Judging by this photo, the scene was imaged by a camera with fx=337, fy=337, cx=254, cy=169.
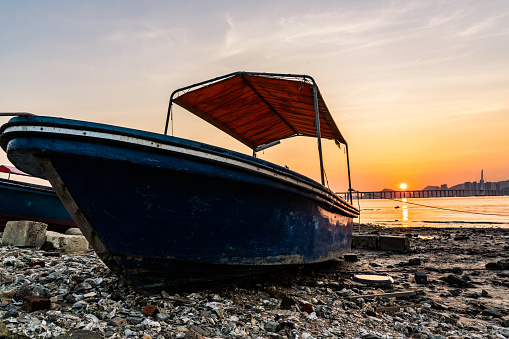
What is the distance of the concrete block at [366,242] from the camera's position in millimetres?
9805

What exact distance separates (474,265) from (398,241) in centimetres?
230

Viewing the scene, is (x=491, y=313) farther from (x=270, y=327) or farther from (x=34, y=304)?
(x=34, y=304)

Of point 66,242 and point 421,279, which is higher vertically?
point 66,242

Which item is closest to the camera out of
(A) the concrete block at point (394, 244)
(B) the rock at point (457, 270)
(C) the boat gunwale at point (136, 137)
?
(C) the boat gunwale at point (136, 137)

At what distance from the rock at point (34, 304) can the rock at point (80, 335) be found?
0.70m

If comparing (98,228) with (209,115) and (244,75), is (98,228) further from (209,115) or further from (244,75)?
(209,115)

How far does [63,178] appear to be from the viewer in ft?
9.38

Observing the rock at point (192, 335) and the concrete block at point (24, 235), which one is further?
the concrete block at point (24, 235)

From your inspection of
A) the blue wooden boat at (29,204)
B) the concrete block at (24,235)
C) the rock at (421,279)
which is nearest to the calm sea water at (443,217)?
the rock at (421,279)

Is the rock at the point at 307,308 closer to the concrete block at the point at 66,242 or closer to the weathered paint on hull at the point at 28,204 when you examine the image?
the concrete block at the point at 66,242

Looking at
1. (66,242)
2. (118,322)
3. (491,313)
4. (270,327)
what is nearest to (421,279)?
(491,313)

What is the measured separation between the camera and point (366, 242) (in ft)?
32.8

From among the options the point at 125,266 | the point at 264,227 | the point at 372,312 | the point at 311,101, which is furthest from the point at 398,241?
the point at 125,266

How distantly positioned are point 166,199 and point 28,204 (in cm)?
696
